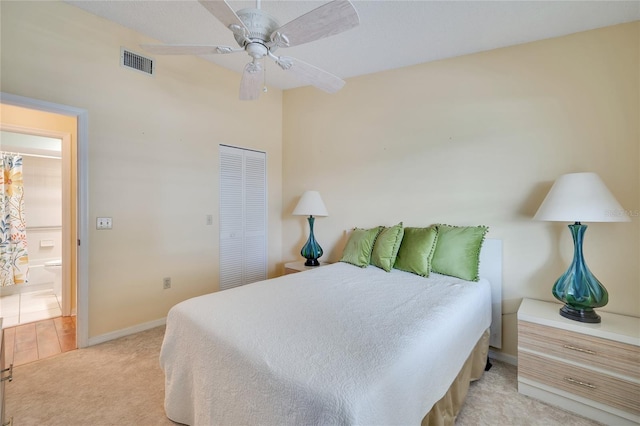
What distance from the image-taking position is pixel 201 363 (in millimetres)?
1321

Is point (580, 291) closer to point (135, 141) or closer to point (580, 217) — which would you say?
point (580, 217)

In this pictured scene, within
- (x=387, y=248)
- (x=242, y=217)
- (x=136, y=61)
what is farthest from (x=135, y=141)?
(x=387, y=248)

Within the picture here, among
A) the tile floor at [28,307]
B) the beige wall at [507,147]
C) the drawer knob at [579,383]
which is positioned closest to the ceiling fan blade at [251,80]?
the beige wall at [507,147]

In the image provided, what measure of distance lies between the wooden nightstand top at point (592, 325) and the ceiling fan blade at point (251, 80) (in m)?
2.38

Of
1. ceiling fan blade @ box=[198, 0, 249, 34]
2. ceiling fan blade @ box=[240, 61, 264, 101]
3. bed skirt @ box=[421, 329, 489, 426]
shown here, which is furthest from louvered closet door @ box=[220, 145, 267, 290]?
bed skirt @ box=[421, 329, 489, 426]

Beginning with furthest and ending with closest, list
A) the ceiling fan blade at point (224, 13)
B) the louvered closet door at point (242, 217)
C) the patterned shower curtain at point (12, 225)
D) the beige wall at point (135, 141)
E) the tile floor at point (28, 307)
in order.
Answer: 1. the patterned shower curtain at point (12, 225)
2. the louvered closet door at point (242, 217)
3. the tile floor at point (28, 307)
4. the beige wall at point (135, 141)
5. the ceiling fan blade at point (224, 13)

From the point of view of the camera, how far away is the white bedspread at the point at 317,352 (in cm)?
93

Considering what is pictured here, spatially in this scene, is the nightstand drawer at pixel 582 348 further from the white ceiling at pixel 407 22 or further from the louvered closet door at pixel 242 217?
the louvered closet door at pixel 242 217

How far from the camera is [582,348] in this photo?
1.71 m

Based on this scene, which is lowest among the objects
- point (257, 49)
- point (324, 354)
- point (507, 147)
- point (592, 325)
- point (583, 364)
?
point (583, 364)

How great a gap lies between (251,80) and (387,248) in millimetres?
1736

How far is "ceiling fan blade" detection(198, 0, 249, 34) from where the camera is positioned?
1.19 metres

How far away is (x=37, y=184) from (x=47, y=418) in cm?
412

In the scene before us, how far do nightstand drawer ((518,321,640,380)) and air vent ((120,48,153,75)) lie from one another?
147 inches
